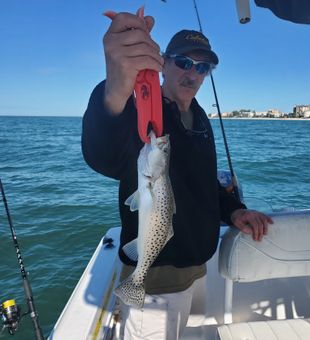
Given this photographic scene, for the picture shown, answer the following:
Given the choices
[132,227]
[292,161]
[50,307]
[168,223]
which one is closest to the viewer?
[168,223]

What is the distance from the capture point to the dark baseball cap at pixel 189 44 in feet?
7.02

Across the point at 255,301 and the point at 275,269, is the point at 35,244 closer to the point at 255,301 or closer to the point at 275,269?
the point at 255,301

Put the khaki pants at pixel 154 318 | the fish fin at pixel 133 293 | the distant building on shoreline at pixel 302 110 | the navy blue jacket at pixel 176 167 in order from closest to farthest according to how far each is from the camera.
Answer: the navy blue jacket at pixel 176 167, the fish fin at pixel 133 293, the khaki pants at pixel 154 318, the distant building on shoreline at pixel 302 110

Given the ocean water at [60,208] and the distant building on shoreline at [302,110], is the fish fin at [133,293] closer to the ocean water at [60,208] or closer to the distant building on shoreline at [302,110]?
the ocean water at [60,208]

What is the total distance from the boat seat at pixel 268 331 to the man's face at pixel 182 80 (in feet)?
5.17

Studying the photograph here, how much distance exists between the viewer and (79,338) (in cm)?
221

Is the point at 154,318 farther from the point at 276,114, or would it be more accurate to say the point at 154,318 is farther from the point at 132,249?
the point at 276,114

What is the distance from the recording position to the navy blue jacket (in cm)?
146

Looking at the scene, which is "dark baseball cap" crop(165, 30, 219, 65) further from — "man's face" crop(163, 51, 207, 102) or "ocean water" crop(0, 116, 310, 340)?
"ocean water" crop(0, 116, 310, 340)

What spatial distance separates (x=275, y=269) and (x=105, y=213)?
6.52 meters

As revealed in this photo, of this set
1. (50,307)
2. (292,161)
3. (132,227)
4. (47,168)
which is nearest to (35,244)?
(50,307)

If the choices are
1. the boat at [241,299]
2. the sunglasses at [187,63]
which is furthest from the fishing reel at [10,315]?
the sunglasses at [187,63]

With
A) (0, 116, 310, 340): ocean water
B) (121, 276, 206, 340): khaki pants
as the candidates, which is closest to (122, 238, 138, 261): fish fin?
(121, 276, 206, 340): khaki pants

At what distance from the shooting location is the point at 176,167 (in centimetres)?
187
